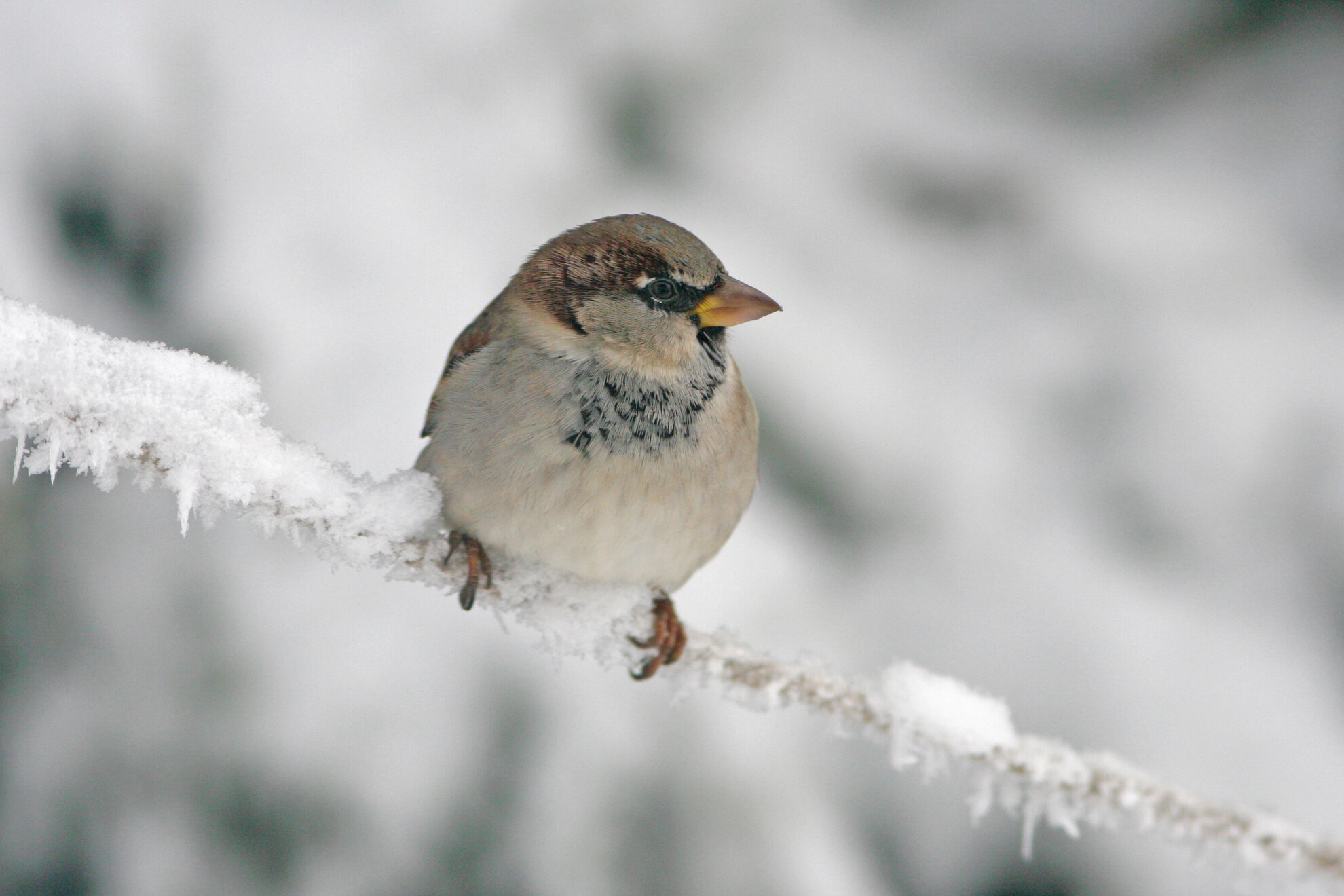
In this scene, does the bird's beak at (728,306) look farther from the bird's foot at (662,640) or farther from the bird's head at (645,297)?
the bird's foot at (662,640)

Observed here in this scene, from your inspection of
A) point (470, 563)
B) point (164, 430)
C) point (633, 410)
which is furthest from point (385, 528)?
point (633, 410)

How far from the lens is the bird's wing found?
1594 millimetres

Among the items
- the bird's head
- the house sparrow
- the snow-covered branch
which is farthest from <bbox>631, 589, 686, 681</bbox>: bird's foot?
the bird's head

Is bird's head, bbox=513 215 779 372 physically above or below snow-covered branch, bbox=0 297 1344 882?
above

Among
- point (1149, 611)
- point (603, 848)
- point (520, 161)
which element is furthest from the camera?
point (520, 161)

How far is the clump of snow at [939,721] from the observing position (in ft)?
3.27

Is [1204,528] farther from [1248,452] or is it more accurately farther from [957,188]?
[957,188]

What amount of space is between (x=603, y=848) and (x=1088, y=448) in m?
1.37

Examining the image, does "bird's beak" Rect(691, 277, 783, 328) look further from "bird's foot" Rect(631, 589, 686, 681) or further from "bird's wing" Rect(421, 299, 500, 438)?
"bird's foot" Rect(631, 589, 686, 681)

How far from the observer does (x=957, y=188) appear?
234cm

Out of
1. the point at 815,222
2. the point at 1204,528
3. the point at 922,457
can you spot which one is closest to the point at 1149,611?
the point at 1204,528

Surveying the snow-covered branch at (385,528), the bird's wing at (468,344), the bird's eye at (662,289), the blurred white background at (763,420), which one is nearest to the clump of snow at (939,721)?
the snow-covered branch at (385,528)

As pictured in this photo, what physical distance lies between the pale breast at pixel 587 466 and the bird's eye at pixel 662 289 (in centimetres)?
13

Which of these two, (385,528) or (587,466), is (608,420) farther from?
(385,528)
